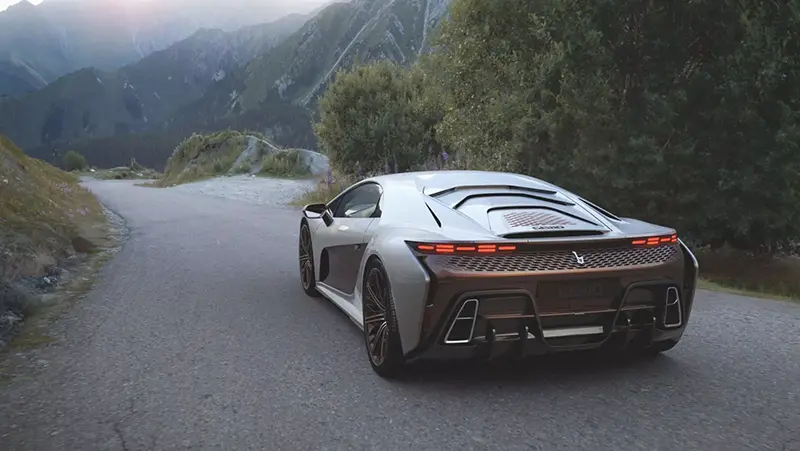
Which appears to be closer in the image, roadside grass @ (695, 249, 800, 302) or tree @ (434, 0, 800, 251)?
tree @ (434, 0, 800, 251)

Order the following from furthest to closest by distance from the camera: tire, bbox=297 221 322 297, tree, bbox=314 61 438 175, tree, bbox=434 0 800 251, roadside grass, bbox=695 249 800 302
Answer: tree, bbox=314 61 438 175 < roadside grass, bbox=695 249 800 302 < tree, bbox=434 0 800 251 < tire, bbox=297 221 322 297

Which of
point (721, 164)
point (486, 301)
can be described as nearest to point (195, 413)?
point (486, 301)

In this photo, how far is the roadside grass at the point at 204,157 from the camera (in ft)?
161

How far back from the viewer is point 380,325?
4.23 metres

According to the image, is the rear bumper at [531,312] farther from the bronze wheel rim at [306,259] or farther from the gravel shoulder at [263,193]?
the gravel shoulder at [263,193]

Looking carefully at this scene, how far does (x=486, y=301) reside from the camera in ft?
12.1

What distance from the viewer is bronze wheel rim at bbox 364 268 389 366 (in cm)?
414

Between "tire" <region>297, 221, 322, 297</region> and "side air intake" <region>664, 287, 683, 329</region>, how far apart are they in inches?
135

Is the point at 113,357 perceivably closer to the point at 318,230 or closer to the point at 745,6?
the point at 318,230

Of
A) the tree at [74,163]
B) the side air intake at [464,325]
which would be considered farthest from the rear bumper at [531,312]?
the tree at [74,163]

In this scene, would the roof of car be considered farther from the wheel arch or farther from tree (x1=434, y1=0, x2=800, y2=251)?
tree (x1=434, y1=0, x2=800, y2=251)

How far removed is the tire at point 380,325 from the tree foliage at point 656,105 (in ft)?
19.3

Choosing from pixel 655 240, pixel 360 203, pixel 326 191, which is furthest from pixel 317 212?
pixel 326 191

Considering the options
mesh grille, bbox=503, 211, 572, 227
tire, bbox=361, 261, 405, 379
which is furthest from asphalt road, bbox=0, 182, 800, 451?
mesh grille, bbox=503, 211, 572, 227
